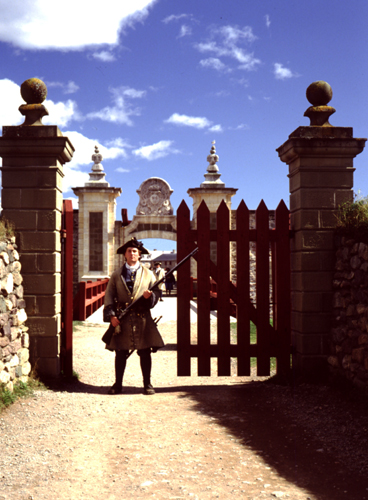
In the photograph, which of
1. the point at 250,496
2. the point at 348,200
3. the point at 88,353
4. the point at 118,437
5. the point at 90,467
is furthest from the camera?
the point at 88,353

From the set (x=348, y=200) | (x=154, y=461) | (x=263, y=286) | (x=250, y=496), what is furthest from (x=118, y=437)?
(x=348, y=200)

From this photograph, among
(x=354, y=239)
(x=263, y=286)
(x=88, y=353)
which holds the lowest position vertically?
(x=88, y=353)

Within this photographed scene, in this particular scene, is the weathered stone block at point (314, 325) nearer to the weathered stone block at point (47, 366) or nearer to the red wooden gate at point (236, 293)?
the red wooden gate at point (236, 293)

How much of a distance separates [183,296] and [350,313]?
1.59 meters

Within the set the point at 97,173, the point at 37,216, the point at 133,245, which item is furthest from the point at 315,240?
the point at 97,173

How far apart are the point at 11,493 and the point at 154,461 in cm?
88

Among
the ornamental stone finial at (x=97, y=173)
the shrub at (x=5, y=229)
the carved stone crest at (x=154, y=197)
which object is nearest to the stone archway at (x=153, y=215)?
the carved stone crest at (x=154, y=197)

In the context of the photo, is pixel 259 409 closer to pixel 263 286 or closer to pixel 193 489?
pixel 263 286

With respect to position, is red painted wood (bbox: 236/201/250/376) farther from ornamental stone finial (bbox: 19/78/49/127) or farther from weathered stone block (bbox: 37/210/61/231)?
ornamental stone finial (bbox: 19/78/49/127)

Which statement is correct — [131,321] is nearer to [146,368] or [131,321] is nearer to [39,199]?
[146,368]

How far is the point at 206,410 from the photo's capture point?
424cm

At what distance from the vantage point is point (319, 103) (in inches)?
205

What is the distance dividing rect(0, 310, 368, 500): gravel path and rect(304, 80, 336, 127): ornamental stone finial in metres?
2.73

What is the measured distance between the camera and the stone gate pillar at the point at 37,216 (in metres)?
4.86
